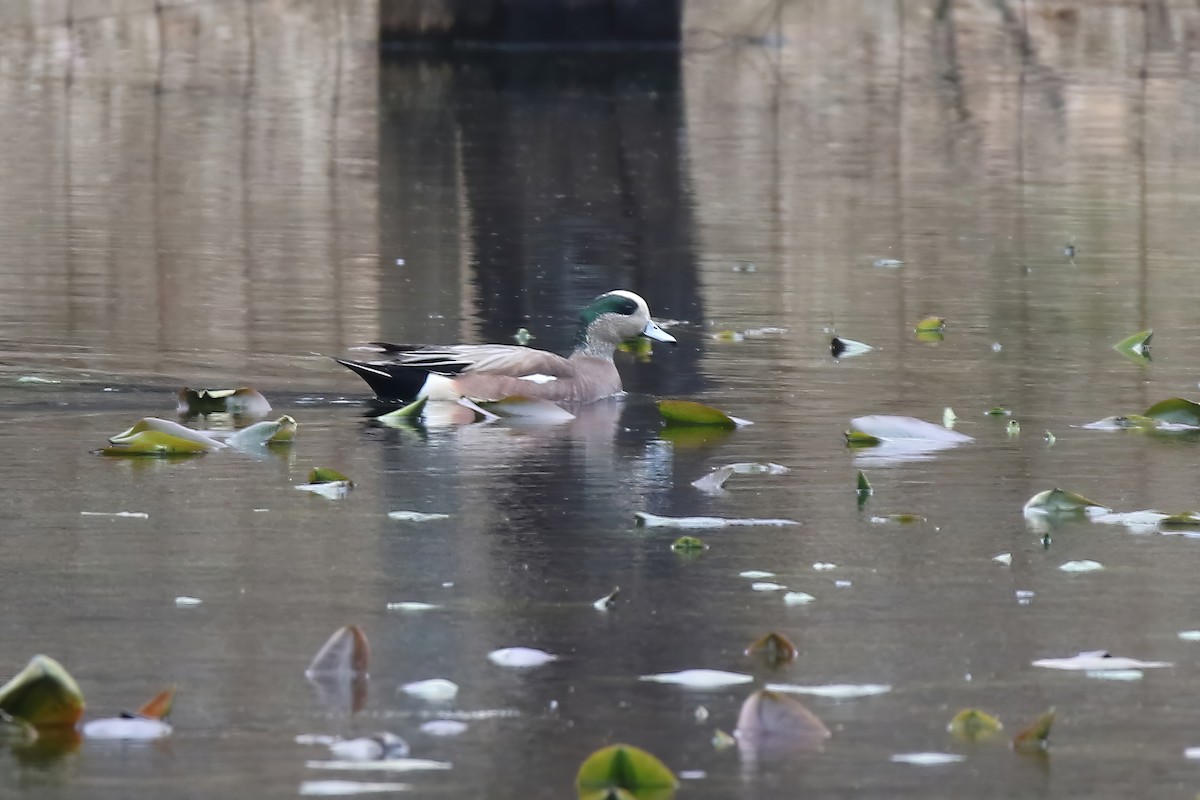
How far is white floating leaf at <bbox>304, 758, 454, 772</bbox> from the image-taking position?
5707 mm

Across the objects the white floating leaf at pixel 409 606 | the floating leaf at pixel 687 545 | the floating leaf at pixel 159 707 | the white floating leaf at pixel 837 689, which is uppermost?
the floating leaf at pixel 159 707

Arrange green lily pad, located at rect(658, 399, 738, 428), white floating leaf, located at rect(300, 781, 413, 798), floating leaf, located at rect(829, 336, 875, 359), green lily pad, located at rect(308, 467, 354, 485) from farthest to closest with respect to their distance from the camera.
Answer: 1. floating leaf, located at rect(829, 336, 875, 359)
2. green lily pad, located at rect(658, 399, 738, 428)
3. green lily pad, located at rect(308, 467, 354, 485)
4. white floating leaf, located at rect(300, 781, 413, 798)

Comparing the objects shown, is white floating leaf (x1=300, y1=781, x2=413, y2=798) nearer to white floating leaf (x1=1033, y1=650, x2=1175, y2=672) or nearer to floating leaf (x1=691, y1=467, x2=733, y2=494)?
white floating leaf (x1=1033, y1=650, x2=1175, y2=672)

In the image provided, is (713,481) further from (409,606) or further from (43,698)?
(43,698)

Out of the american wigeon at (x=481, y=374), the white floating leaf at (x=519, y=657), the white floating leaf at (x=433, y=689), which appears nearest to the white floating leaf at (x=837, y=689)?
the white floating leaf at (x=519, y=657)

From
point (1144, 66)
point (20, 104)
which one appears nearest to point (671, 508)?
point (20, 104)

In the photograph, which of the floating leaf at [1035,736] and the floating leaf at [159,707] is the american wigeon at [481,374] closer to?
the floating leaf at [159,707]

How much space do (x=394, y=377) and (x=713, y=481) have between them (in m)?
2.48

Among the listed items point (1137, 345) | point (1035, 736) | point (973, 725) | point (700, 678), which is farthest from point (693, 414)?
point (1035, 736)

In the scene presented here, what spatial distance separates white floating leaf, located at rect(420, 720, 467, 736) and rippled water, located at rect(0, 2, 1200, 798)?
0.03m

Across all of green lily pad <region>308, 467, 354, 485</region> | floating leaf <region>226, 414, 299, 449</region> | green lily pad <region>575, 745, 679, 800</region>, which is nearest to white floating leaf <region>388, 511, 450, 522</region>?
green lily pad <region>308, 467, 354, 485</region>

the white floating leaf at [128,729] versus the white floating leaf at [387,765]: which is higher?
the white floating leaf at [128,729]

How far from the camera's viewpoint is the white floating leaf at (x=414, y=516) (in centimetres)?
866

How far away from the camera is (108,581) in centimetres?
753
